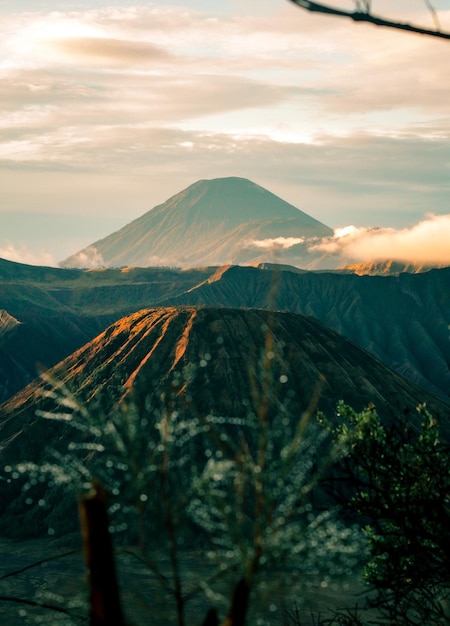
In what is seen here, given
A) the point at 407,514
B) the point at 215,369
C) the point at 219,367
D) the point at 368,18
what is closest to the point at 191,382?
the point at 215,369

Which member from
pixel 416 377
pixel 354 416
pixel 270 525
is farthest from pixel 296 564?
pixel 416 377

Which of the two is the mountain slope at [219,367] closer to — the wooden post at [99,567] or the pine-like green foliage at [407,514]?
the pine-like green foliage at [407,514]

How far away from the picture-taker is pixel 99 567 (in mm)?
3873

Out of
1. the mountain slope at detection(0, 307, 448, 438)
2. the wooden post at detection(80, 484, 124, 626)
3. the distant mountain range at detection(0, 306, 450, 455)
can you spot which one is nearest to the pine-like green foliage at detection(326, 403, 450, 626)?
the wooden post at detection(80, 484, 124, 626)

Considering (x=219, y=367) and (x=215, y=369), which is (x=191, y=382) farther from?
(x=219, y=367)

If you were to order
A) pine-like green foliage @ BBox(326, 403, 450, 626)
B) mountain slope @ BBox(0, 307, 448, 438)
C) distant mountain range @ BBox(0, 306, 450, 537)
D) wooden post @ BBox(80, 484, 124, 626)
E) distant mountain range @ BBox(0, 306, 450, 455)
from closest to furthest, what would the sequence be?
1. wooden post @ BBox(80, 484, 124, 626)
2. pine-like green foliage @ BBox(326, 403, 450, 626)
3. distant mountain range @ BBox(0, 306, 450, 537)
4. distant mountain range @ BBox(0, 306, 450, 455)
5. mountain slope @ BBox(0, 307, 448, 438)

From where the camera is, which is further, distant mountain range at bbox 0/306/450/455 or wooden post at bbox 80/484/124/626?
distant mountain range at bbox 0/306/450/455

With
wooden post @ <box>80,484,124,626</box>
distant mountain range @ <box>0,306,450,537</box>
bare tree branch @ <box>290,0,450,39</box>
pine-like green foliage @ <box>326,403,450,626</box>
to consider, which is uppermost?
bare tree branch @ <box>290,0,450,39</box>

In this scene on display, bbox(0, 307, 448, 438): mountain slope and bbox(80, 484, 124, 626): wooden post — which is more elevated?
bbox(80, 484, 124, 626): wooden post

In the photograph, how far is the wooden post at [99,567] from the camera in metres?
3.85

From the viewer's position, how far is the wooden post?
3.85 meters

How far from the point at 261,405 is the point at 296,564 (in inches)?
45.3

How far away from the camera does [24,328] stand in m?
181

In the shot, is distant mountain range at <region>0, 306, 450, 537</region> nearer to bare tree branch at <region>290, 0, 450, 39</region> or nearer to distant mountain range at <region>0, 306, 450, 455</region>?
distant mountain range at <region>0, 306, 450, 455</region>
